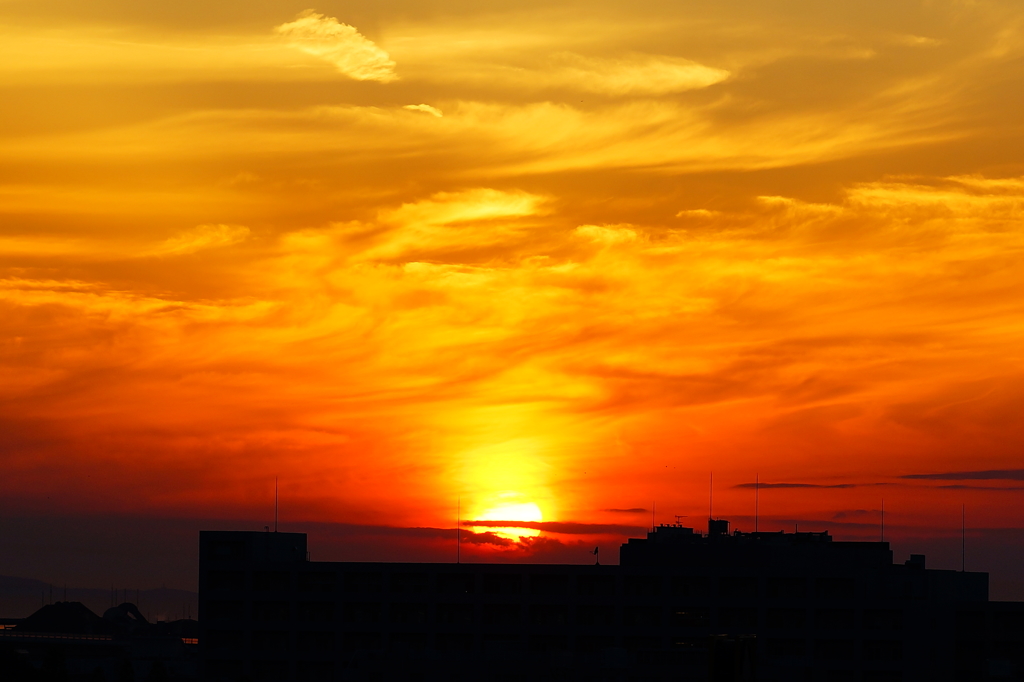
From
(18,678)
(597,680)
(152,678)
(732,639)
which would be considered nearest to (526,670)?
(597,680)

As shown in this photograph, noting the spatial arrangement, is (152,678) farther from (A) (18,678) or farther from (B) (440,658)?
(B) (440,658)

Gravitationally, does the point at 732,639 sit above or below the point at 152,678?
above

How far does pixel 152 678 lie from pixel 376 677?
38930 millimetres

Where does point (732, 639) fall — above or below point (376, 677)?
above

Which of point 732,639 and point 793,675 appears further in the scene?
point 793,675

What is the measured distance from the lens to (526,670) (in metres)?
177

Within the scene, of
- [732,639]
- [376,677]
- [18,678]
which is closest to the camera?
[732,639]

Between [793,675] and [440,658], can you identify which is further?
[793,675]

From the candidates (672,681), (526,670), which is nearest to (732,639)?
(526,670)

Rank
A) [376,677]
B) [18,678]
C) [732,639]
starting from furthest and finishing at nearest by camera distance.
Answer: [18,678]
[376,677]
[732,639]

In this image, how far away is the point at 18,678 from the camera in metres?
187

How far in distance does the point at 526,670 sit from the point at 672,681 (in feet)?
86.7

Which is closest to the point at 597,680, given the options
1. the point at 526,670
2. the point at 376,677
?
the point at 526,670

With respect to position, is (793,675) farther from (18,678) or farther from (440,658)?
(18,678)
